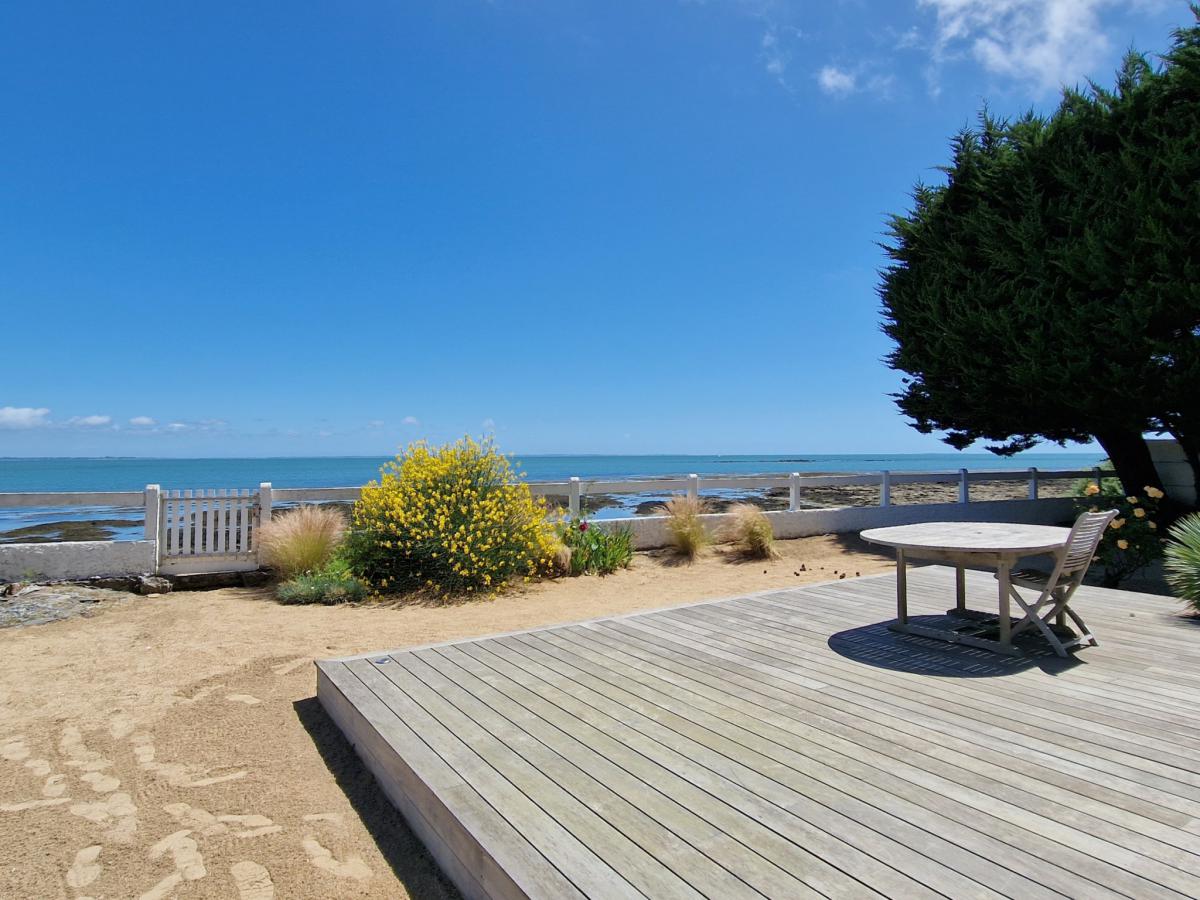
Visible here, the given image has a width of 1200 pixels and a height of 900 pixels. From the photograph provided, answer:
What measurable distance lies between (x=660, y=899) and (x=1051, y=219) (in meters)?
13.4

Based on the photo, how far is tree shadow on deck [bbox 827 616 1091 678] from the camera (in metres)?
3.70

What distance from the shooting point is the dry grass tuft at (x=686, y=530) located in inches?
397

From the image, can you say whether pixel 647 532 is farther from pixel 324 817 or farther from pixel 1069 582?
pixel 324 817

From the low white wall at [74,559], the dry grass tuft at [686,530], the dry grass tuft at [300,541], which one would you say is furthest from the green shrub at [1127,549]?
the low white wall at [74,559]

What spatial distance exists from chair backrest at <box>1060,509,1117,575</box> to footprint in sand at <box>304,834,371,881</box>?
155 inches

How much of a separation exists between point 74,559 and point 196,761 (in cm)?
593

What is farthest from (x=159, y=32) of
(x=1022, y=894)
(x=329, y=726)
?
(x=1022, y=894)

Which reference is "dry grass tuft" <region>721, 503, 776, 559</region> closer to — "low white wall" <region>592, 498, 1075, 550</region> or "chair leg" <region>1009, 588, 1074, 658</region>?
"low white wall" <region>592, 498, 1075, 550</region>

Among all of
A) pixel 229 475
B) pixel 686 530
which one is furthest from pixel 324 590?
pixel 229 475

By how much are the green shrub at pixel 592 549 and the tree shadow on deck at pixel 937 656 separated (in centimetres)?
500

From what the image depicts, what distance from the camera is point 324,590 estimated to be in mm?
7441

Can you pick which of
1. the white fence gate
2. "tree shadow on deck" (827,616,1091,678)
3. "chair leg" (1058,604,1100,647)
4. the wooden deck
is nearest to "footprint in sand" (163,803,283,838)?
the wooden deck

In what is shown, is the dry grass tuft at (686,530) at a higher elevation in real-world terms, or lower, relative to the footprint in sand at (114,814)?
higher

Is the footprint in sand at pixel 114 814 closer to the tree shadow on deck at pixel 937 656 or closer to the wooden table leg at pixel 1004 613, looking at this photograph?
the tree shadow on deck at pixel 937 656
